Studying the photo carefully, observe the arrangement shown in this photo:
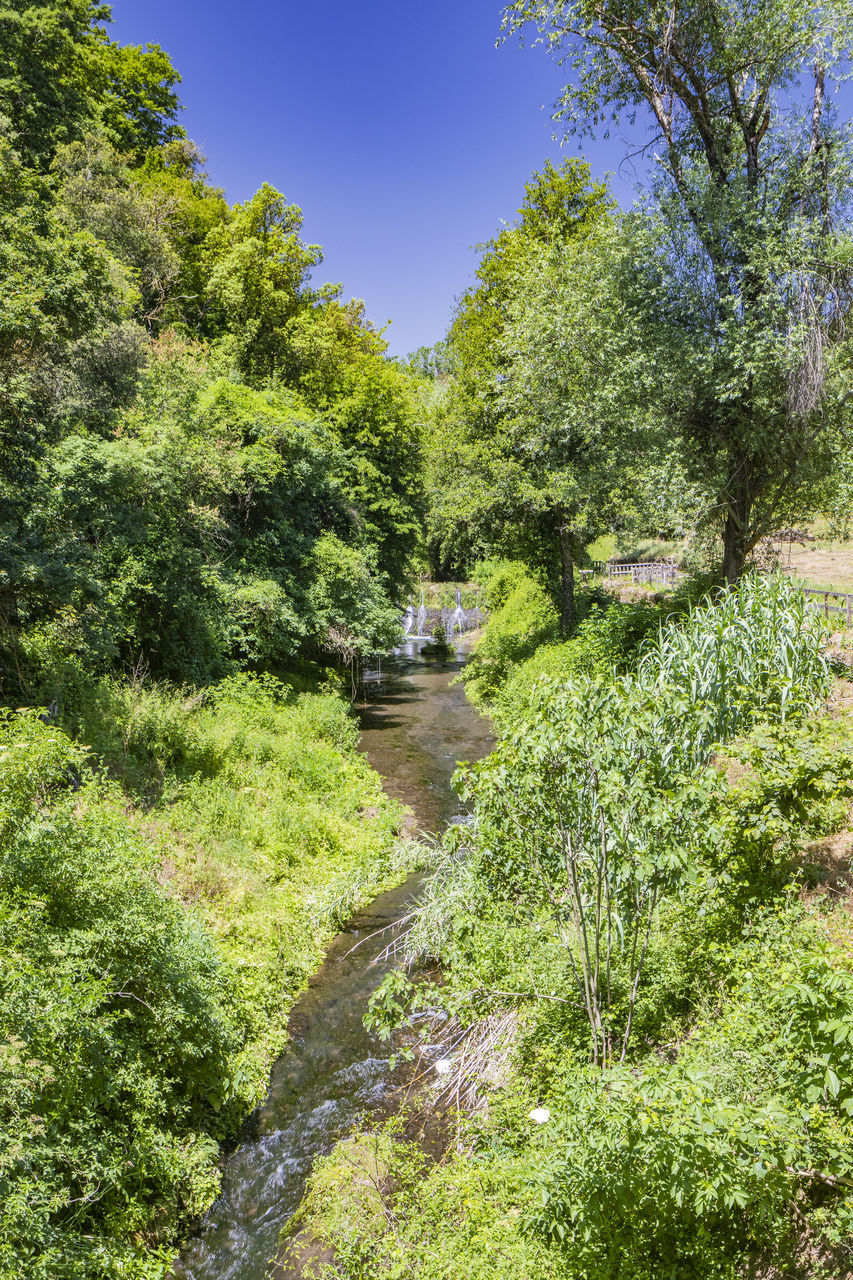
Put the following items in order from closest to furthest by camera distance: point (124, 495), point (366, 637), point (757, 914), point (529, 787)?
point (529, 787) < point (757, 914) < point (124, 495) < point (366, 637)

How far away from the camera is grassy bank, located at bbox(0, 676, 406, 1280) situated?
14.5 feet

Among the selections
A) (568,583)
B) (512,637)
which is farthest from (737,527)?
(512,637)

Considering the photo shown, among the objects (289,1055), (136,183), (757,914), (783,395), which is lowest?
(289,1055)

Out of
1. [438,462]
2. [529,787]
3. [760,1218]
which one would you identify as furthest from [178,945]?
[438,462]

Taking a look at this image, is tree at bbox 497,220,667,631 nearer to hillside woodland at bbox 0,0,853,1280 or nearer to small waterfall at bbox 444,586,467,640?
hillside woodland at bbox 0,0,853,1280

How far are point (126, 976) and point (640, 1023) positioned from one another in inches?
180

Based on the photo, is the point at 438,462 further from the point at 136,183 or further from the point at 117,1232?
the point at 117,1232

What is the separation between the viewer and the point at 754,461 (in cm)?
1158

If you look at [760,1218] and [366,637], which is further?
[366,637]

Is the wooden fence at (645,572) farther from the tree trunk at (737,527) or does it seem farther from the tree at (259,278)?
the tree at (259,278)

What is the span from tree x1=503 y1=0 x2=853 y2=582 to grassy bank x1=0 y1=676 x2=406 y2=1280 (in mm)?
9813

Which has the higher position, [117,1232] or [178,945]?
[178,945]

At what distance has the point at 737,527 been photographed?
39.3 feet

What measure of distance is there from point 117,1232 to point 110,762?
6.63 m
